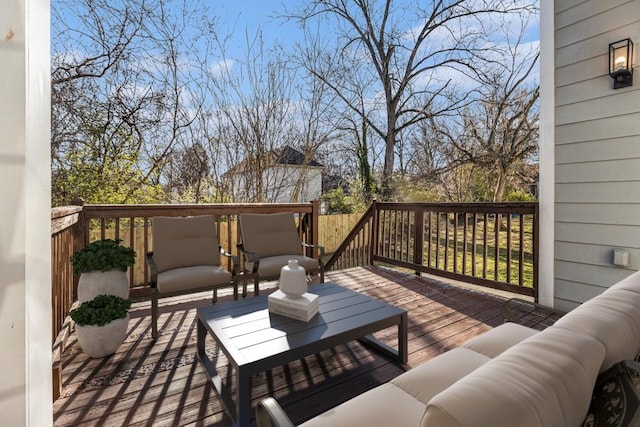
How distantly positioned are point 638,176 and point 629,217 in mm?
351

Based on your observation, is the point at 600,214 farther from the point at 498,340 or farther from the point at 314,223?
the point at 314,223

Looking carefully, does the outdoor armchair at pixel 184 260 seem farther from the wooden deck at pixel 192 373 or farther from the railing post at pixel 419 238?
the railing post at pixel 419 238

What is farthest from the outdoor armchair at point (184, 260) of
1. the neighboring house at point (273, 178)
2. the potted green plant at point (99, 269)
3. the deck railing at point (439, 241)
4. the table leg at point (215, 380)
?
the neighboring house at point (273, 178)

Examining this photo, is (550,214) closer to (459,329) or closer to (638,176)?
(638,176)

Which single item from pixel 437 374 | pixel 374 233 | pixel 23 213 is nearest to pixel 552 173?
pixel 374 233

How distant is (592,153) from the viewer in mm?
2898

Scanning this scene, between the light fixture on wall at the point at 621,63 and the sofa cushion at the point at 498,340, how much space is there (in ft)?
7.96

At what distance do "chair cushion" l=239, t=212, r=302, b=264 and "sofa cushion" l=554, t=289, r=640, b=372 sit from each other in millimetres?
3188

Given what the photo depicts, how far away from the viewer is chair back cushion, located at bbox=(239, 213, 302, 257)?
12.3 feet

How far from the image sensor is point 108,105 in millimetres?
4969

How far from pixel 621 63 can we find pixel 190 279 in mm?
4160

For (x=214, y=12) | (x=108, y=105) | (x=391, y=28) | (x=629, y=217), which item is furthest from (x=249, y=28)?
(x=629, y=217)

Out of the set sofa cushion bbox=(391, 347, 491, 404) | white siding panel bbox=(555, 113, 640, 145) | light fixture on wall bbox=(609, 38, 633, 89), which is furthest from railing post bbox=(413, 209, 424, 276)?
sofa cushion bbox=(391, 347, 491, 404)

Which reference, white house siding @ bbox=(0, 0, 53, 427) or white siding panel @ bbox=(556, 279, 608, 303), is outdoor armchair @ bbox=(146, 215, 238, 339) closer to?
white house siding @ bbox=(0, 0, 53, 427)
